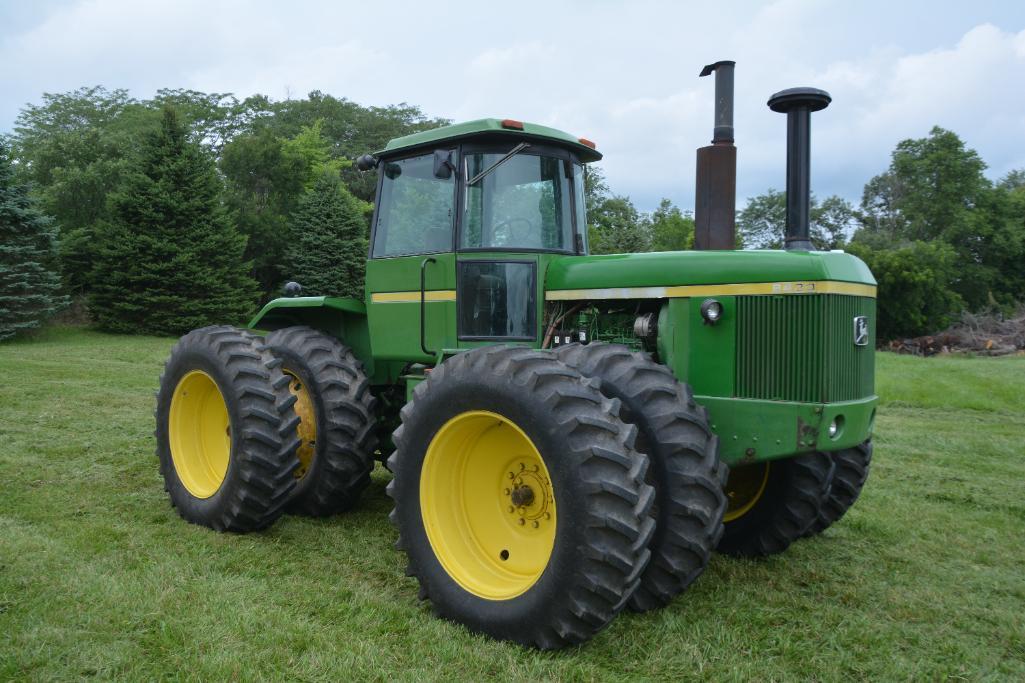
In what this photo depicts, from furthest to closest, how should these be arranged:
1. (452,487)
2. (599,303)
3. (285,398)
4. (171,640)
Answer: (285,398), (599,303), (452,487), (171,640)

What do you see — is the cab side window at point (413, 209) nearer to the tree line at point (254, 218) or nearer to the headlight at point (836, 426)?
the headlight at point (836, 426)

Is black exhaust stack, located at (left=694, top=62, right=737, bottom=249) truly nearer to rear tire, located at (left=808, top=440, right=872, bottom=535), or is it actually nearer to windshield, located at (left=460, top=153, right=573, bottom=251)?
windshield, located at (left=460, top=153, right=573, bottom=251)

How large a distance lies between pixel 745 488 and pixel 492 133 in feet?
8.67

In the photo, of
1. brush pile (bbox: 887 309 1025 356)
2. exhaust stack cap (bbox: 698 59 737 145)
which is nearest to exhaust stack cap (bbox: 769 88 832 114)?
exhaust stack cap (bbox: 698 59 737 145)

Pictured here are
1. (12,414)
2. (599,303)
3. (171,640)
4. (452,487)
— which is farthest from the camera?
(12,414)

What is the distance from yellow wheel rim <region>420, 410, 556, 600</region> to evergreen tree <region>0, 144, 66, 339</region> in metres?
19.5

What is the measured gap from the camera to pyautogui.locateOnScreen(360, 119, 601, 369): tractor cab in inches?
189

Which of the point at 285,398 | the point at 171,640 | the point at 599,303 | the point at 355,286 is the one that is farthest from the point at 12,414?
the point at 355,286

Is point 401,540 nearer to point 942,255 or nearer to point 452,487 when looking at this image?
point 452,487

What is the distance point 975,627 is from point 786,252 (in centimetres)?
201

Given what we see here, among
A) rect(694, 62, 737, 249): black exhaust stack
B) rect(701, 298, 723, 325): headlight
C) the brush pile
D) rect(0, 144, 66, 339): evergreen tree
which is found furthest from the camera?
the brush pile

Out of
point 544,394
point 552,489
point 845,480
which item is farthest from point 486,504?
point 845,480

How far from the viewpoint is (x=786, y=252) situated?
4.12 meters

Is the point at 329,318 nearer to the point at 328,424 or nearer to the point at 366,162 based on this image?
the point at 328,424
